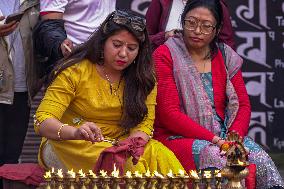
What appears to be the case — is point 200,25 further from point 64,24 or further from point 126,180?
point 126,180

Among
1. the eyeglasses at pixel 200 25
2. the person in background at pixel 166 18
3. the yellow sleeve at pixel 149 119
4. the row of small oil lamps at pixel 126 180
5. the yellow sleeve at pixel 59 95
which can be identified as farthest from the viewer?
the person in background at pixel 166 18

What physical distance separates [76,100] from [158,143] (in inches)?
21.5

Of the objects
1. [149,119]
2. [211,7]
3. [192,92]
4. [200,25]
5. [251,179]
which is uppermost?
[211,7]

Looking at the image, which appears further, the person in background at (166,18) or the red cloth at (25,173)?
the person in background at (166,18)

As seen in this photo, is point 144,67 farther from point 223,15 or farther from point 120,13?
point 223,15

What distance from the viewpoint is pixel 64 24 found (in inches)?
245

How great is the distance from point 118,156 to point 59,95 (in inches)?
22.1

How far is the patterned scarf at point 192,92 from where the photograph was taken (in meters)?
6.02

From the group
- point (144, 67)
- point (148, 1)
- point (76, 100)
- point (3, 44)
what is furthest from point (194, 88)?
point (148, 1)

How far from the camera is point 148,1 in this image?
827 centimetres

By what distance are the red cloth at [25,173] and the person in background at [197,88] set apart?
32.1 inches

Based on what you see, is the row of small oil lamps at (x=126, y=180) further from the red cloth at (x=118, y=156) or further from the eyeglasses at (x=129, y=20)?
the eyeglasses at (x=129, y=20)

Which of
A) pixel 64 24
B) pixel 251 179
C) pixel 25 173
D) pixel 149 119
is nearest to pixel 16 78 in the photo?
pixel 64 24

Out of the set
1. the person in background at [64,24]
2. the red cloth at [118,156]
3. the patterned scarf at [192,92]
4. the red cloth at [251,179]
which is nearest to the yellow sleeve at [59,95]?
the person in background at [64,24]
